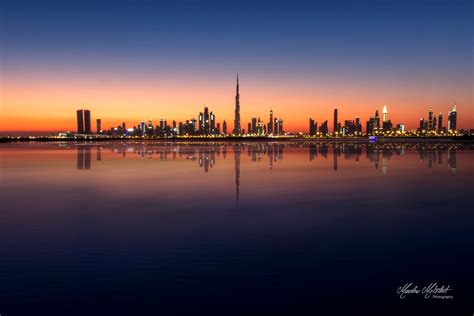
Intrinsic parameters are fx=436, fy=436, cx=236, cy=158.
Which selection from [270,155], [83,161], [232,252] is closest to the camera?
[232,252]

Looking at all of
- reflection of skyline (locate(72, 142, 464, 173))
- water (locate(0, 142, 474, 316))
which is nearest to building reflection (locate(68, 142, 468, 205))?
reflection of skyline (locate(72, 142, 464, 173))

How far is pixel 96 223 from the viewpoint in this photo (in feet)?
49.3

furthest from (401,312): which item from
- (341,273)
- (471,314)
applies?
(341,273)

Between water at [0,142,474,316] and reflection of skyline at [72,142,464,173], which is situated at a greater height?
water at [0,142,474,316]

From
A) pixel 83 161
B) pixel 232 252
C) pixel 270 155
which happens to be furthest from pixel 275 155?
pixel 232 252

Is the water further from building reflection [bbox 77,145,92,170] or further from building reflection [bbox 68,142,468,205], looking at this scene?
building reflection [bbox 77,145,92,170]

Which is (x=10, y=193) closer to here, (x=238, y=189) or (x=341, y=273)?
(x=238, y=189)

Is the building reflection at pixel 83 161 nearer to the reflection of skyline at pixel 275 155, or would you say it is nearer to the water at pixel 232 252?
the reflection of skyline at pixel 275 155

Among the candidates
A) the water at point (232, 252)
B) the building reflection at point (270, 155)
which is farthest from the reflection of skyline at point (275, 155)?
the water at point (232, 252)

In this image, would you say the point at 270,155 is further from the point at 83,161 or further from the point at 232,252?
the point at 232,252

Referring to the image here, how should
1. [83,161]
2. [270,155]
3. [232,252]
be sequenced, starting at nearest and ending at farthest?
1. [232,252]
2. [83,161]
3. [270,155]

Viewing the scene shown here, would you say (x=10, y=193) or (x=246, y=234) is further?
(x=10, y=193)

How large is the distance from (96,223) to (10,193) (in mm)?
11255

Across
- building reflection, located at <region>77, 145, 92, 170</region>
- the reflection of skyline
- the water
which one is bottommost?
the reflection of skyline
